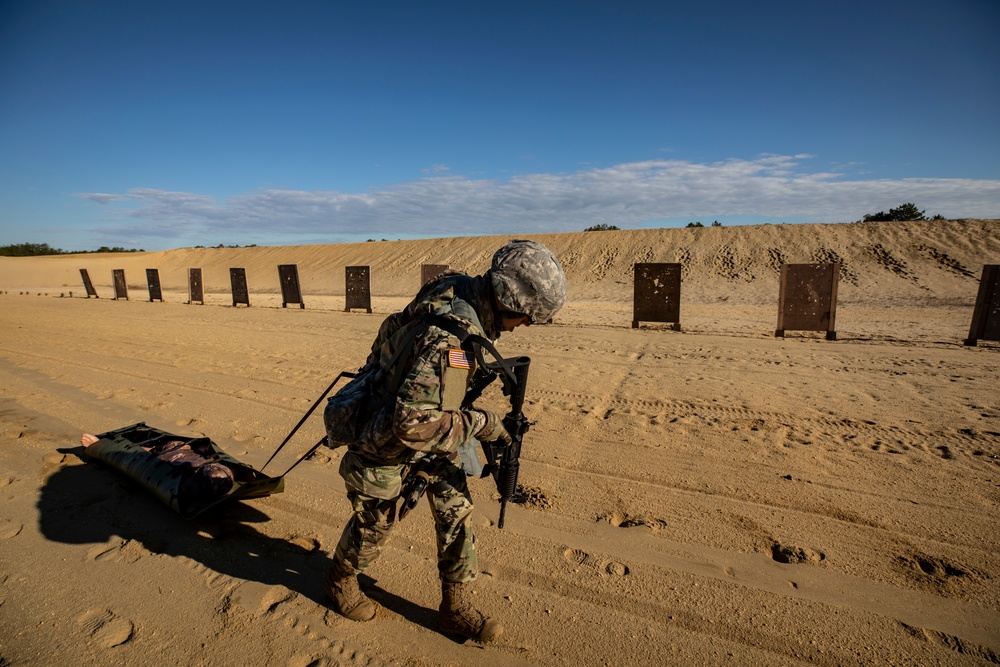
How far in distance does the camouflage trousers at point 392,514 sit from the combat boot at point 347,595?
0.06 metres

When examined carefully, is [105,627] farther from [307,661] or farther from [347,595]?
[347,595]

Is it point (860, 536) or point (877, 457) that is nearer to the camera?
point (860, 536)

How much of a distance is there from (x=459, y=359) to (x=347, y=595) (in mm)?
1268

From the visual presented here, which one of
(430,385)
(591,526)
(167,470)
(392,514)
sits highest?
(430,385)

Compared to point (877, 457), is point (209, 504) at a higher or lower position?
higher

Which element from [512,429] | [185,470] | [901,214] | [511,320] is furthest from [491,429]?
[901,214]

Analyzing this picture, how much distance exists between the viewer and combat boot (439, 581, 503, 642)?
2.27 metres

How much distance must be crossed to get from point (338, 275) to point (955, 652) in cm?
3936

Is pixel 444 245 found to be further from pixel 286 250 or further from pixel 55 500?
pixel 55 500

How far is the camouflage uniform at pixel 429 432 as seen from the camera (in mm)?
1884

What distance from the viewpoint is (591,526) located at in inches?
127

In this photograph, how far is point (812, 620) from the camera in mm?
2404

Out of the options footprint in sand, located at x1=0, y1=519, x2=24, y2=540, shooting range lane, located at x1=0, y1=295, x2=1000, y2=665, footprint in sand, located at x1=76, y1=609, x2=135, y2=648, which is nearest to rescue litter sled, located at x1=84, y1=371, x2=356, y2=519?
shooting range lane, located at x1=0, y1=295, x2=1000, y2=665

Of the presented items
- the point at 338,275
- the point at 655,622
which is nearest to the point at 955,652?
the point at 655,622
